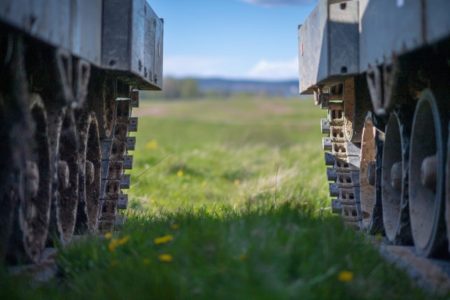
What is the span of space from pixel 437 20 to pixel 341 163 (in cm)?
650

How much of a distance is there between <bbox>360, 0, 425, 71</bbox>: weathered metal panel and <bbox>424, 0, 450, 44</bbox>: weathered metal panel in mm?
165

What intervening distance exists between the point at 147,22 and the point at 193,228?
421 centimetres

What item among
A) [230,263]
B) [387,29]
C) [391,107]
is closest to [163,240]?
[230,263]

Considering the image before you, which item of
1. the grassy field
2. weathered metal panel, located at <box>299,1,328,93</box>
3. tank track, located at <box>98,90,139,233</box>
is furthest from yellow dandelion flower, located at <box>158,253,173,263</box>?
tank track, located at <box>98,90,139,233</box>

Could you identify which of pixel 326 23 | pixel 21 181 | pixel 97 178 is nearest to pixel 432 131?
pixel 326 23

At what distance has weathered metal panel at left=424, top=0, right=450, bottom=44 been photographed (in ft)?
20.4

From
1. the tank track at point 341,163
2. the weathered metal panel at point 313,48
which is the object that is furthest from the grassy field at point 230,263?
the tank track at point 341,163

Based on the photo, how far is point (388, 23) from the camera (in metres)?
8.10

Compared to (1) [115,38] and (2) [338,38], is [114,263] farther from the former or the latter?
(2) [338,38]

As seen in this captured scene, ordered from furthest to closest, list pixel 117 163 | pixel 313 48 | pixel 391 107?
pixel 117 163 → pixel 313 48 → pixel 391 107

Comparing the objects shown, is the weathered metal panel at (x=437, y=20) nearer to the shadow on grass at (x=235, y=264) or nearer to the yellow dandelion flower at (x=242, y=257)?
the shadow on grass at (x=235, y=264)

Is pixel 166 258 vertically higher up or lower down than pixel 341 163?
lower down

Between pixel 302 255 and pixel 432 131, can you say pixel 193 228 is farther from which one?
pixel 432 131

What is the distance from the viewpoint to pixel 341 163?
12.9 m
